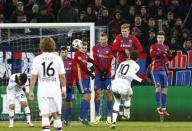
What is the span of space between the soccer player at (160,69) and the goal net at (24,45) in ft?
6.86

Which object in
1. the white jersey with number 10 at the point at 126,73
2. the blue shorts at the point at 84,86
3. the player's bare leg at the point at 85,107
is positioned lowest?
the player's bare leg at the point at 85,107

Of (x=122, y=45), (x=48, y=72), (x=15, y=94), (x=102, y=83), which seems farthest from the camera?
(x=15, y=94)

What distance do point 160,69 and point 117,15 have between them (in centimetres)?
424

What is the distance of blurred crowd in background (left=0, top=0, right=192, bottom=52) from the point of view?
26.8m

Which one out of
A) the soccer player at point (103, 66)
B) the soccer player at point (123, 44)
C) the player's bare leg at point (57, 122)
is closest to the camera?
the player's bare leg at point (57, 122)

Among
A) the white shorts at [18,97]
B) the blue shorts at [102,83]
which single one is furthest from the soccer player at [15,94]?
the blue shorts at [102,83]

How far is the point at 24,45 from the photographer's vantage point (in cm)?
2464

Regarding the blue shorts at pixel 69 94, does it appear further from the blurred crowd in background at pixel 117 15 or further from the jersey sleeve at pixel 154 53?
the blurred crowd in background at pixel 117 15

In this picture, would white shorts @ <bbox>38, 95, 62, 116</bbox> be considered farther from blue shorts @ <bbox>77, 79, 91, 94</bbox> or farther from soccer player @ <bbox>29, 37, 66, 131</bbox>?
blue shorts @ <bbox>77, 79, 91, 94</bbox>

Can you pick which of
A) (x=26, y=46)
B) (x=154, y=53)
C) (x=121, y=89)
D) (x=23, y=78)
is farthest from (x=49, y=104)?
(x=26, y=46)

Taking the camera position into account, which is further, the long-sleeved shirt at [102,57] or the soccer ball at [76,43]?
the soccer ball at [76,43]

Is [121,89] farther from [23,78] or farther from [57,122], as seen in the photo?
[23,78]

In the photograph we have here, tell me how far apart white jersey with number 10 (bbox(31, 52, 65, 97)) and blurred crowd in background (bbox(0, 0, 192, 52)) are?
9505 millimetres

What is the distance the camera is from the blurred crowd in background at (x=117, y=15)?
2683 centimetres
